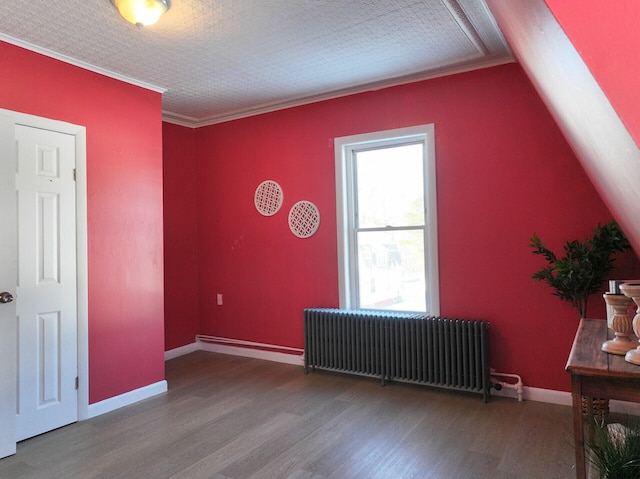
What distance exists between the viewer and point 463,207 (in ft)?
10.8

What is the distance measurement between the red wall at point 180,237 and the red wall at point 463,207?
0.22 meters

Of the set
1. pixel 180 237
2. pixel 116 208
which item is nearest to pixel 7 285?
pixel 116 208

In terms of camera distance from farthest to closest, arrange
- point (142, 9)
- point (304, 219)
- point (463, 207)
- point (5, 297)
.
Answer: point (304, 219) < point (463, 207) < point (5, 297) < point (142, 9)

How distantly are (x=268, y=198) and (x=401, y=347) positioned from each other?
1936mm

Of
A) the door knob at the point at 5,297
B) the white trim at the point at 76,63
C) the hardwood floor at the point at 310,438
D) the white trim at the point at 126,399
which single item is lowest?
the hardwood floor at the point at 310,438

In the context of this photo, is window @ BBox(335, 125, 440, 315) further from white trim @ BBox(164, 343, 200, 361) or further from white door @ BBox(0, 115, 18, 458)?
white door @ BBox(0, 115, 18, 458)

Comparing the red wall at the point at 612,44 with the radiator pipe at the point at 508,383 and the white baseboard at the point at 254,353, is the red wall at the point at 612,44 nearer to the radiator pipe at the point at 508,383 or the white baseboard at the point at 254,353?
the radiator pipe at the point at 508,383

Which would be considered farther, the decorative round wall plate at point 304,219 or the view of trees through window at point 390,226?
the decorative round wall plate at point 304,219

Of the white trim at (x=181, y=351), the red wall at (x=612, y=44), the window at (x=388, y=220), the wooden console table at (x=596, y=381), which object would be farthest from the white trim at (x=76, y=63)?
the wooden console table at (x=596, y=381)

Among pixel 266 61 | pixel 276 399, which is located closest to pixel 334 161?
pixel 266 61

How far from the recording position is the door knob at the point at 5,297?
242 centimetres

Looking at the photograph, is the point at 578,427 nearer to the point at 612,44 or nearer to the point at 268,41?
the point at 612,44

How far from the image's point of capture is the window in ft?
11.3

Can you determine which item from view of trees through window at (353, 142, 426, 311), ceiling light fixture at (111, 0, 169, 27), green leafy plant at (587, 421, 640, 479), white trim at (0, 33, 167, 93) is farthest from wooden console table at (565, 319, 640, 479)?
white trim at (0, 33, 167, 93)
